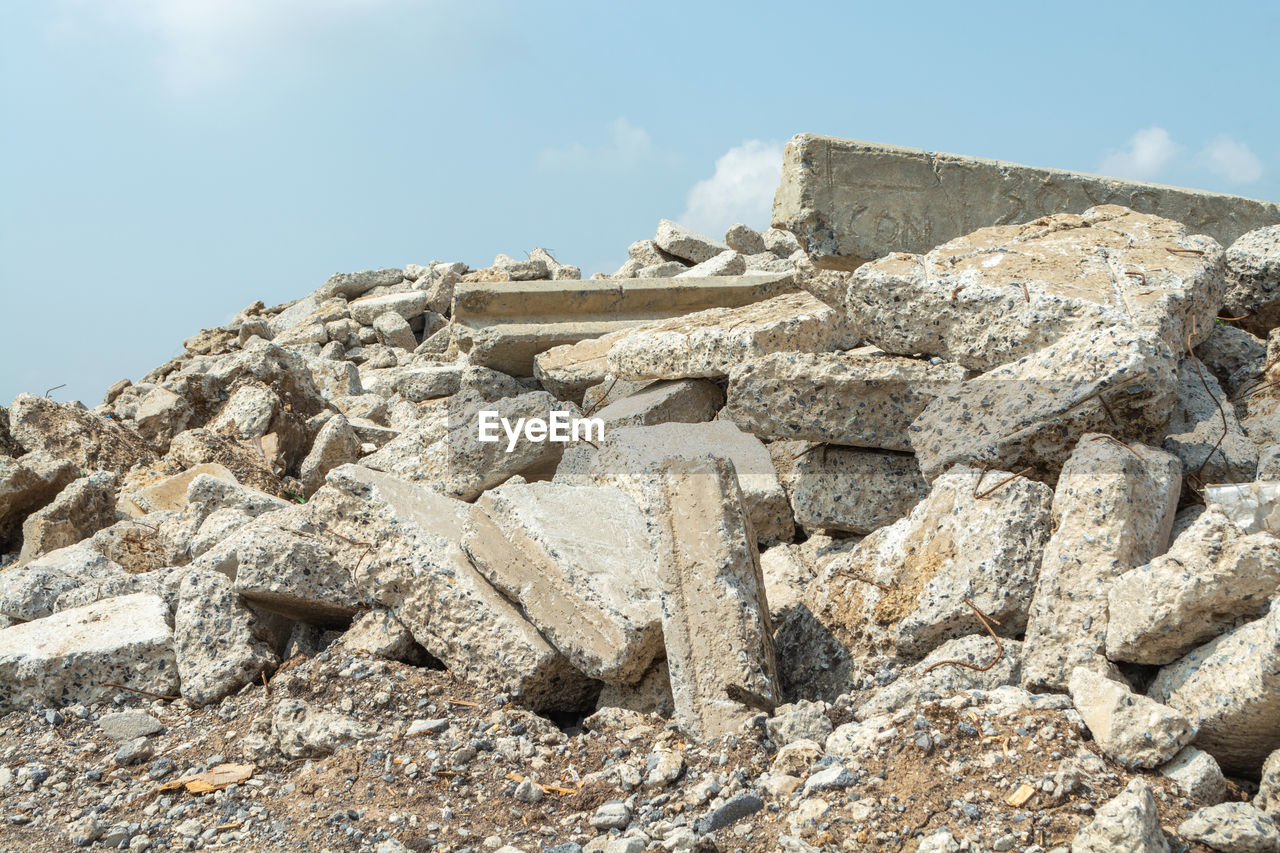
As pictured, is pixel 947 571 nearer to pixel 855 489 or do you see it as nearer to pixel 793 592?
pixel 793 592

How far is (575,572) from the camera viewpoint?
11.8 ft

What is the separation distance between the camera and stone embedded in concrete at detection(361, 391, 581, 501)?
5340 mm

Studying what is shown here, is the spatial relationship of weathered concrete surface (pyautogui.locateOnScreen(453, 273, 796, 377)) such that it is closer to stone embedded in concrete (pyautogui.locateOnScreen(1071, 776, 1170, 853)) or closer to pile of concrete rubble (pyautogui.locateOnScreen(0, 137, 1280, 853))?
pile of concrete rubble (pyautogui.locateOnScreen(0, 137, 1280, 853))

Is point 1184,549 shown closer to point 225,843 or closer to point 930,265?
point 930,265

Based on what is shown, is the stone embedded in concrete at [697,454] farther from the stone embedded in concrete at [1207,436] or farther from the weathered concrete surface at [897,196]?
the stone embedded in concrete at [1207,436]

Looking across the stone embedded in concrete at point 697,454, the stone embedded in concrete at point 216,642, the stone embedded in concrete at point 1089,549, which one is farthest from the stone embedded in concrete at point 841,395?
the stone embedded in concrete at point 216,642

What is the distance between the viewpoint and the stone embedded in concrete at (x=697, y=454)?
4.64 meters

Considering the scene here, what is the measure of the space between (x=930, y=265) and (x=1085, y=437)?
1.49 metres

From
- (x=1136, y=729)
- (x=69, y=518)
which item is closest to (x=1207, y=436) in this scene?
(x=1136, y=729)

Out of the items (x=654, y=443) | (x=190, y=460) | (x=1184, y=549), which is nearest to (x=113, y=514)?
(x=190, y=460)

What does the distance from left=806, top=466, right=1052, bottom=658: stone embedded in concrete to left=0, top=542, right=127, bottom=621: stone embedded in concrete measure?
3.55 metres

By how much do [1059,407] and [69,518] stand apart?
18.6ft

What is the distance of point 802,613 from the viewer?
12.5 feet

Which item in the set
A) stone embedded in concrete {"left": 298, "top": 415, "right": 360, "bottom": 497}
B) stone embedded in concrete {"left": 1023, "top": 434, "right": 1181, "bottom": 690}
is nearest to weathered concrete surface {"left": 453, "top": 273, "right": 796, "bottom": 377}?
stone embedded in concrete {"left": 298, "top": 415, "right": 360, "bottom": 497}
